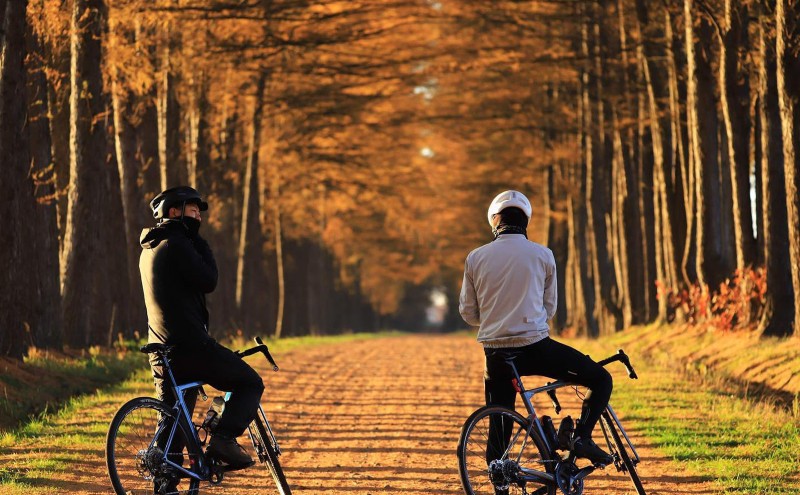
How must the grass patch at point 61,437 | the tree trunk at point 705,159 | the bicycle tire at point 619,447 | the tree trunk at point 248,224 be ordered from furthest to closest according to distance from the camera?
1. the tree trunk at point 248,224
2. the tree trunk at point 705,159
3. the grass patch at point 61,437
4. the bicycle tire at point 619,447

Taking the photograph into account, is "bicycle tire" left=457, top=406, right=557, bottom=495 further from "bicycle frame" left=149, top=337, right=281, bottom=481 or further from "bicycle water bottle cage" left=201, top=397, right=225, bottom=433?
"bicycle water bottle cage" left=201, top=397, right=225, bottom=433

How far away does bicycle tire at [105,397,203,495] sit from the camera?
26.2ft

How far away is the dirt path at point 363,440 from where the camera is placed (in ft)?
34.4

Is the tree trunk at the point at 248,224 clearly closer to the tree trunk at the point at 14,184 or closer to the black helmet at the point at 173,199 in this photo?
the tree trunk at the point at 14,184

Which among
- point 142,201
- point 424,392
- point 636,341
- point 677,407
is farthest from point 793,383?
point 142,201

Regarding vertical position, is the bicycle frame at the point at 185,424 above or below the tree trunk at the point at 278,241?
above

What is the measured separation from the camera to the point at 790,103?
18.5 m

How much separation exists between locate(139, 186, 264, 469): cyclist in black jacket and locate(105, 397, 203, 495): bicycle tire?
0.73ft

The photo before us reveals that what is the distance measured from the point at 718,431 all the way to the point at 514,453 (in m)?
5.94

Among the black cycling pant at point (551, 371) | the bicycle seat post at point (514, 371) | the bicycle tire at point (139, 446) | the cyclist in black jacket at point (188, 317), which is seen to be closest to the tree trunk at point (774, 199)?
the black cycling pant at point (551, 371)

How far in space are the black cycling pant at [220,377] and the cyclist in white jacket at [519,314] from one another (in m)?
1.51

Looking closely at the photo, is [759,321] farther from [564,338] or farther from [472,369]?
[564,338]

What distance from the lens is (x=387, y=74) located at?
37.8 metres

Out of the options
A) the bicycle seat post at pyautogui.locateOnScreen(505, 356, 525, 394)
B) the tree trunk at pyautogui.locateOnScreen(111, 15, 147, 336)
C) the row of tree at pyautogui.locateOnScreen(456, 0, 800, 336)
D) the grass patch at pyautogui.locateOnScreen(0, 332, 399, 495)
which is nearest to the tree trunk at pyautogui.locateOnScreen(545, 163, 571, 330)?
the row of tree at pyautogui.locateOnScreen(456, 0, 800, 336)
